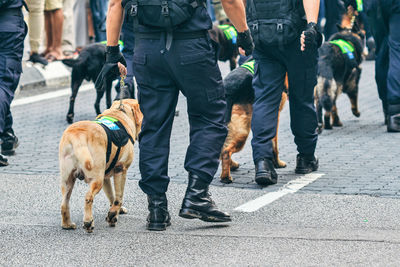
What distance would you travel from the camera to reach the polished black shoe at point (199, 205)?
536 centimetres

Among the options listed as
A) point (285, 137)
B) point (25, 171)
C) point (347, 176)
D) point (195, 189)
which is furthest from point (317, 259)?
point (285, 137)

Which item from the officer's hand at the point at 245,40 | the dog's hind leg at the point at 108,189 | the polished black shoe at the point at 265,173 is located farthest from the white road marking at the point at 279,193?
the officer's hand at the point at 245,40

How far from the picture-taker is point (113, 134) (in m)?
5.48

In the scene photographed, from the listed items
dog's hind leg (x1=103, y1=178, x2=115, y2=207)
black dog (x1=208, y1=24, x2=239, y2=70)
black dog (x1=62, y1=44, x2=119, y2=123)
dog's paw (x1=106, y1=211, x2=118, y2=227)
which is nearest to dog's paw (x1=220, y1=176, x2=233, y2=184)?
Result: dog's hind leg (x1=103, y1=178, x2=115, y2=207)

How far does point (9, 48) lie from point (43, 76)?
5.38 metres

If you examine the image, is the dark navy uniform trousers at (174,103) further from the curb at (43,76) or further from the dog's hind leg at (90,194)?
the curb at (43,76)

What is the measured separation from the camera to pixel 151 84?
211 inches

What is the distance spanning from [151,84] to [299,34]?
177cm

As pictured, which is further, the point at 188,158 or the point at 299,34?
the point at 299,34

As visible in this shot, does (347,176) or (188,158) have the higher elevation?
(188,158)

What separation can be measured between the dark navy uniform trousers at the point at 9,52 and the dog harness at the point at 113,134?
2.19 meters

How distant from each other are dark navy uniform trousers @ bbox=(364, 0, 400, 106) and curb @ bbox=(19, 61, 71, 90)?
551cm

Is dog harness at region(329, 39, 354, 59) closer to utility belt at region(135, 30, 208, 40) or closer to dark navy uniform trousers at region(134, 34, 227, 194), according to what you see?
dark navy uniform trousers at region(134, 34, 227, 194)

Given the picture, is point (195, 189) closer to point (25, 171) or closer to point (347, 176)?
point (347, 176)
